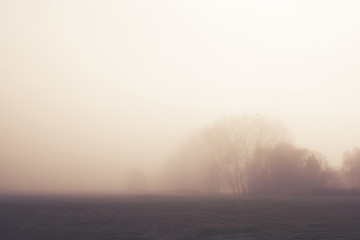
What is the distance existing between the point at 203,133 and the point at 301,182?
1410 inches

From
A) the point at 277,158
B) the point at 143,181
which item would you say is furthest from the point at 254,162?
the point at 143,181

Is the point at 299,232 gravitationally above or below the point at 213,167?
below

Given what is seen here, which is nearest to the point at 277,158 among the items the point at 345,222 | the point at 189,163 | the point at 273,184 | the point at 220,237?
the point at 273,184

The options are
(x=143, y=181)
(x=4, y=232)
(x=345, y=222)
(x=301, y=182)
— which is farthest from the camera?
(x=143, y=181)

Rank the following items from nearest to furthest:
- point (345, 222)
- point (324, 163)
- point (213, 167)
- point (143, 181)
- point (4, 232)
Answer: point (4, 232), point (345, 222), point (324, 163), point (213, 167), point (143, 181)

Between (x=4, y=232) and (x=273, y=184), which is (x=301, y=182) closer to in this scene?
(x=273, y=184)

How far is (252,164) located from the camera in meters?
105

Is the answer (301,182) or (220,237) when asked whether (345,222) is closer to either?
(220,237)

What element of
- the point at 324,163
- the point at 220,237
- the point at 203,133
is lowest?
the point at 220,237

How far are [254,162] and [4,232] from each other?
83.4 metres

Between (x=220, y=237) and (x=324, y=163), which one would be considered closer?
(x=220, y=237)

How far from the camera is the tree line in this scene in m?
97.9

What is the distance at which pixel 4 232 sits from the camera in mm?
25984

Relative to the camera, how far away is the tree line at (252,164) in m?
97.9
